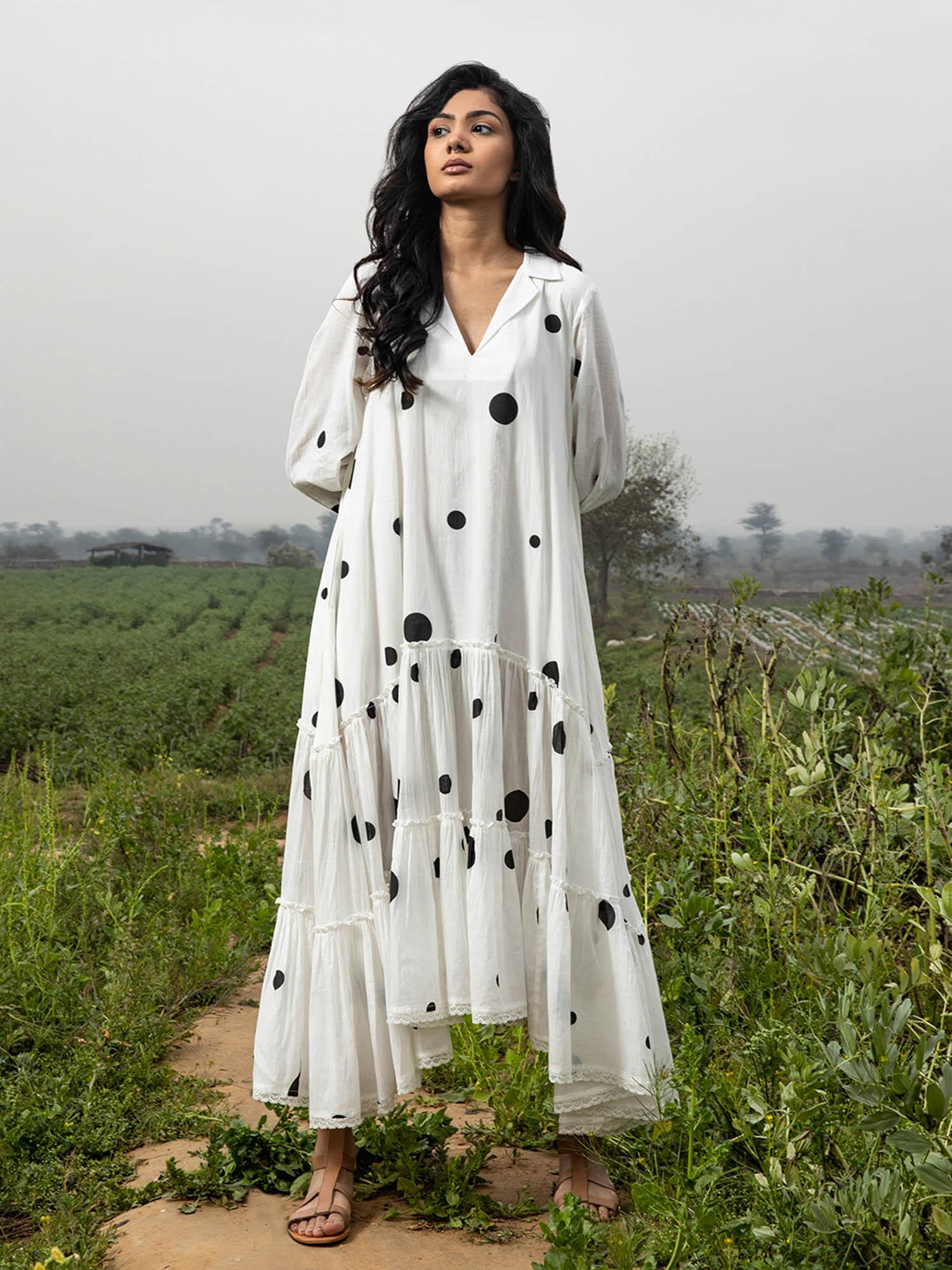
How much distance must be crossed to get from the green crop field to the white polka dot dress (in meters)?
0.25

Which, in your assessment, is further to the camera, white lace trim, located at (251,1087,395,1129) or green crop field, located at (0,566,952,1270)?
white lace trim, located at (251,1087,395,1129)

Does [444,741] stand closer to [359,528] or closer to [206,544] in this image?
[359,528]

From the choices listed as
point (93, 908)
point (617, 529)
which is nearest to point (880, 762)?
point (93, 908)

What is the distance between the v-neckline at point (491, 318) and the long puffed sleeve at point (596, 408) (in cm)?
14

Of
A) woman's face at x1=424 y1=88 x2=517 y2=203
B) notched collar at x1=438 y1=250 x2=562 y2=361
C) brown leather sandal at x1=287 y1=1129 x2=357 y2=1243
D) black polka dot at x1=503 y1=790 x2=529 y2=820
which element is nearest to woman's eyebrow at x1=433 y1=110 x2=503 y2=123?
woman's face at x1=424 y1=88 x2=517 y2=203

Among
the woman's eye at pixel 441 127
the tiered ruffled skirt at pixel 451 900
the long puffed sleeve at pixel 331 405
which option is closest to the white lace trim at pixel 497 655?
the tiered ruffled skirt at pixel 451 900

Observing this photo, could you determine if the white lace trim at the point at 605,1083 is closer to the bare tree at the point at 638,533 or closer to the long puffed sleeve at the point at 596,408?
the long puffed sleeve at the point at 596,408

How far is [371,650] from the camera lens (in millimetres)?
2111

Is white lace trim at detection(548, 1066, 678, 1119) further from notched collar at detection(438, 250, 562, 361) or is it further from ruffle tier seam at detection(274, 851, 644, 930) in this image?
notched collar at detection(438, 250, 562, 361)

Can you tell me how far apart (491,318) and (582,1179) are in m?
1.70

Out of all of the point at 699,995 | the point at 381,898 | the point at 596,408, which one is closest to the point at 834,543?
the point at 699,995

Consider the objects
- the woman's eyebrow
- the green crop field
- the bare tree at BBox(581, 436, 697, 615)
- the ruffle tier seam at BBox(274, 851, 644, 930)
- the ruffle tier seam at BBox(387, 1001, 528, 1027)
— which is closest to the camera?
the green crop field

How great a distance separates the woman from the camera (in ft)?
6.64

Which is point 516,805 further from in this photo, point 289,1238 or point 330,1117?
point 289,1238
